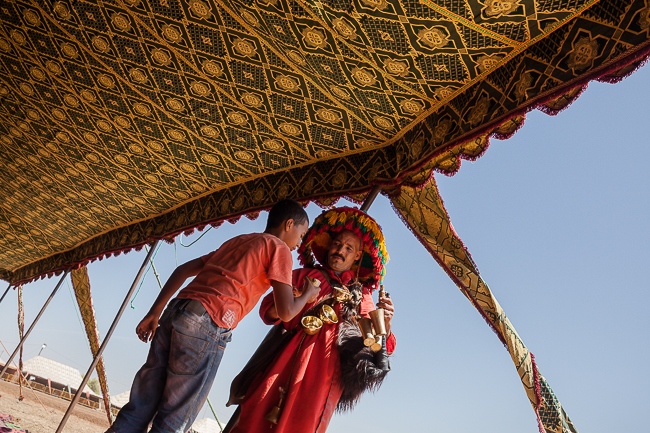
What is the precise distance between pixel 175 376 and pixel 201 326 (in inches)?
9.5

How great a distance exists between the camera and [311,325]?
263 cm

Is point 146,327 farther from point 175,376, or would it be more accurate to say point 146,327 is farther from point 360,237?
point 360,237

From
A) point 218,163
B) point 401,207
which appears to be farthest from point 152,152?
point 401,207

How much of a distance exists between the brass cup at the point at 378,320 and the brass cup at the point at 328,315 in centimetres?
22

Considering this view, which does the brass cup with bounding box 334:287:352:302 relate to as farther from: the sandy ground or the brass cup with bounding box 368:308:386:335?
the sandy ground

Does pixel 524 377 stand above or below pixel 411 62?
below

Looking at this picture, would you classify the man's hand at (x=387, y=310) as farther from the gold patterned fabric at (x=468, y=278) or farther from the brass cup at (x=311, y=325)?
the gold patterned fabric at (x=468, y=278)

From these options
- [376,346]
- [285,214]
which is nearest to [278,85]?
[285,214]

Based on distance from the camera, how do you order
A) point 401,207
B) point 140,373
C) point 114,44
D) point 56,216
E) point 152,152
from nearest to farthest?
point 140,373 → point 114,44 → point 401,207 → point 152,152 → point 56,216

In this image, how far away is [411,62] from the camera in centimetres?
243

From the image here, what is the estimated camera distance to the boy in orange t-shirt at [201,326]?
199cm

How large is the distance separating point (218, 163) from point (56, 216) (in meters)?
4.55

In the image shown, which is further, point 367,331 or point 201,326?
point 367,331

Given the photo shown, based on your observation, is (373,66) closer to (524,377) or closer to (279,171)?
(279,171)
